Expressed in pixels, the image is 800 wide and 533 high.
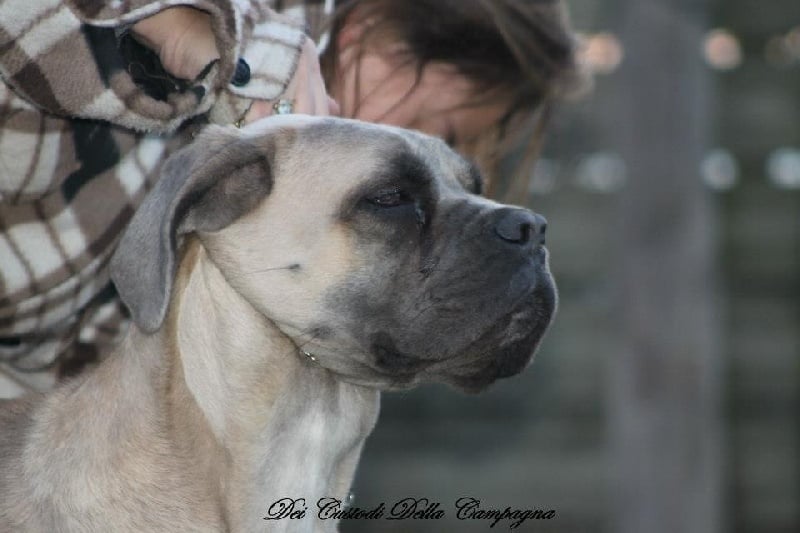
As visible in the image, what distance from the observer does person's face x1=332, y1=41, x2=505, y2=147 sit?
3.42m

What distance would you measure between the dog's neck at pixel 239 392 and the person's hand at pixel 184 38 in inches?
14.2

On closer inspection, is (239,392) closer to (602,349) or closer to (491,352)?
(491,352)

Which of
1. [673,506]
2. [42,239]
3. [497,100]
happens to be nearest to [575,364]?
[673,506]

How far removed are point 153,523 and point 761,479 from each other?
3201 millimetres

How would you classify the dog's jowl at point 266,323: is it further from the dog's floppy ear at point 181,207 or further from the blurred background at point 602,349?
the blurred background at point 602,349

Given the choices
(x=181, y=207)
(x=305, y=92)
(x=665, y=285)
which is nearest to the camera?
(x=181, y=207)

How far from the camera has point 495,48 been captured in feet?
12.0

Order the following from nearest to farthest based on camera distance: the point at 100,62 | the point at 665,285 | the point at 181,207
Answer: the point at 181,207
the point at 100,62
the point at 665,285

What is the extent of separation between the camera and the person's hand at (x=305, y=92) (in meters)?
2.85

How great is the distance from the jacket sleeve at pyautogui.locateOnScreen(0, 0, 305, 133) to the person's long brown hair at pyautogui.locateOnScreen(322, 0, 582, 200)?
73 cm

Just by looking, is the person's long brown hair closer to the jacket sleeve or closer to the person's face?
the person's face

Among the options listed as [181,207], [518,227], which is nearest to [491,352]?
[518,227]

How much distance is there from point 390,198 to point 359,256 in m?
0.12

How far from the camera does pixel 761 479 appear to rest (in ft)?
17.0
